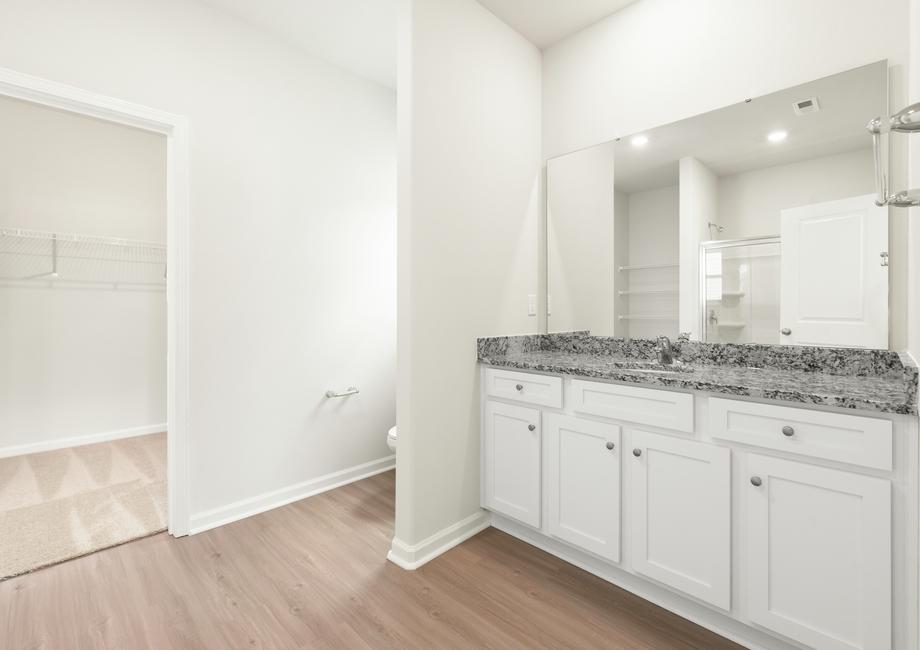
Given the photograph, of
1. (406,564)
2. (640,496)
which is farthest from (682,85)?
(406,564)

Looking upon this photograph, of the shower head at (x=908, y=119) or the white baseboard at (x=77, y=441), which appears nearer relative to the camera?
the shower head at (x=908, y=119)

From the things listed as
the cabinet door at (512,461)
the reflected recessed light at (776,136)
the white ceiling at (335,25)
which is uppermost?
the white ceiling at (335,25)

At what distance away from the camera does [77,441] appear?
3740 millimetres

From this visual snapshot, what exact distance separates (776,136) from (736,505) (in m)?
1.55

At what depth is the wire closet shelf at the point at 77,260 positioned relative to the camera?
3514mm

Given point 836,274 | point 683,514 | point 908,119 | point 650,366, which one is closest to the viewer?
point 908,119

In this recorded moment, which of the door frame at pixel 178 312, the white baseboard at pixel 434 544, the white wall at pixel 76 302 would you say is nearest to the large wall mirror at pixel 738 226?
the white baseboard at pixel 434 544

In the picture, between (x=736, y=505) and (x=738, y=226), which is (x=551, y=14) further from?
(x=736, y=505)

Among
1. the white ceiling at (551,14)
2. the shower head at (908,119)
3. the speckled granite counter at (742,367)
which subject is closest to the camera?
the shower head at (908,119)

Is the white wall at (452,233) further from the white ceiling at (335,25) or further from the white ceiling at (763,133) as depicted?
the white ceiling at (763,133)

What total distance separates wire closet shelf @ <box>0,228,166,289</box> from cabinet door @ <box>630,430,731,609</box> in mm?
4591

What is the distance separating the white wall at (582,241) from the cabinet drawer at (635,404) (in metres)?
0.67

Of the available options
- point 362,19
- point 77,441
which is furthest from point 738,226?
point 77,441

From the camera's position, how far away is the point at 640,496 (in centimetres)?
166
